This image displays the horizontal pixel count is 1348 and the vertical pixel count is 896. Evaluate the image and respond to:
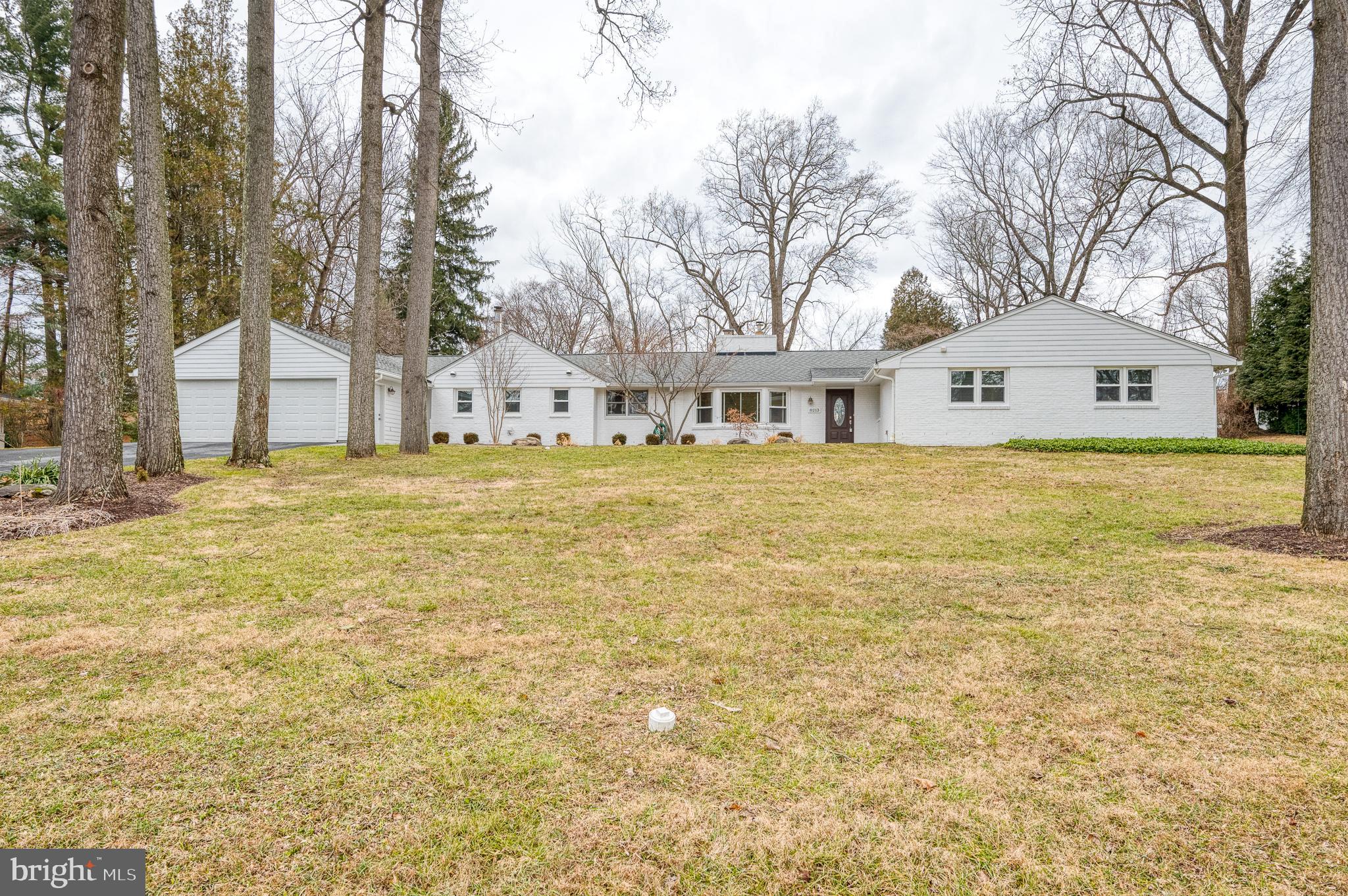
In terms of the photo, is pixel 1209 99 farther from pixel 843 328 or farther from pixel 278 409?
pixel 278 409

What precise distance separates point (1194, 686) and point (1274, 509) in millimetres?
5991

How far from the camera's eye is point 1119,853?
67.7 inches

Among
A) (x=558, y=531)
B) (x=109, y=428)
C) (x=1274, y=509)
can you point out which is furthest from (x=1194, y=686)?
(x=109, y=428)

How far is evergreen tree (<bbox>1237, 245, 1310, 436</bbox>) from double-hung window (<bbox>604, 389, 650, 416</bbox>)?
17622 mm

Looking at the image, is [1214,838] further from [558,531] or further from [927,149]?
[927,149]

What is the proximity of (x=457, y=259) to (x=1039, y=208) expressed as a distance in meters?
25.6

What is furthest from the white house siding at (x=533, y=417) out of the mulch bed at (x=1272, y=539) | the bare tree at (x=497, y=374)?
the mulch bed at (x=1272, y=539)

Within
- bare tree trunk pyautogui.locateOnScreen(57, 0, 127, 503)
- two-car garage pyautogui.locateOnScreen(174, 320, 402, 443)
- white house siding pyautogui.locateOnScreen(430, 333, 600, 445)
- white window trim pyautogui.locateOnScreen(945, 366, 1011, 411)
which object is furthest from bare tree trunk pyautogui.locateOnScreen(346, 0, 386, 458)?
white window trim pyautogui.locateOnScreen(945, 366, 1011, 411)

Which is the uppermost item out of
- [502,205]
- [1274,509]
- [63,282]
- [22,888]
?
[502,205]

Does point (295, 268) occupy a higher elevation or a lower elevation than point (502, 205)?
lower

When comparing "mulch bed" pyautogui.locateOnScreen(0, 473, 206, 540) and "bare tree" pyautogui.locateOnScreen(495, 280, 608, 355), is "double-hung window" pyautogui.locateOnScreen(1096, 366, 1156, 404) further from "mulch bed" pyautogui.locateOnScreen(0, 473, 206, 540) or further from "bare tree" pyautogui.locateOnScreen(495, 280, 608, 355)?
"bare tree" pyautogui.locateOnScreen(495, 280, 608, 355)

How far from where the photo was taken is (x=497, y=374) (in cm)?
2184

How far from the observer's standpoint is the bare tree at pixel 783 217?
29.8 metres

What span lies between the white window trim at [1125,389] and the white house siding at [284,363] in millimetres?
20988
